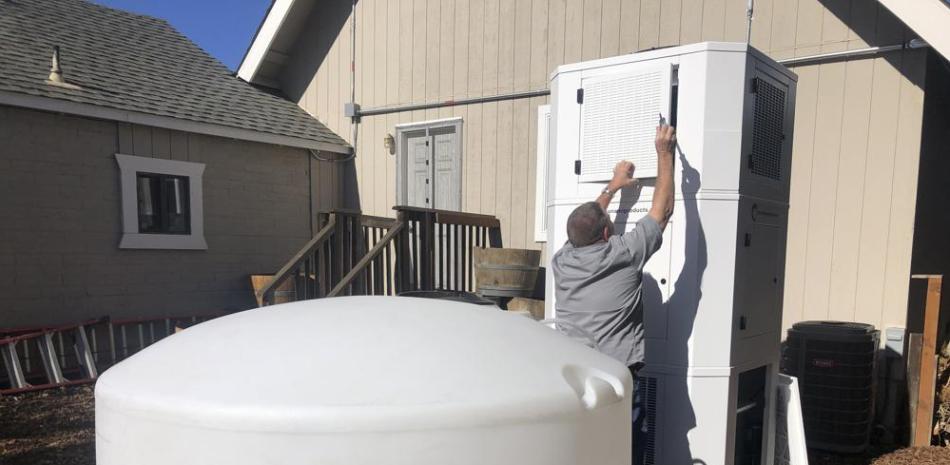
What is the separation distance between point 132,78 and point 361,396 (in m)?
8.33

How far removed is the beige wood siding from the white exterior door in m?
0.16

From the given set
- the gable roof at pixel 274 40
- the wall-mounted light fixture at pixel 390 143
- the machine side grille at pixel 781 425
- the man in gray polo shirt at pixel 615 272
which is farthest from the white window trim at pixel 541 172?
the gable roof at pixel 274 40

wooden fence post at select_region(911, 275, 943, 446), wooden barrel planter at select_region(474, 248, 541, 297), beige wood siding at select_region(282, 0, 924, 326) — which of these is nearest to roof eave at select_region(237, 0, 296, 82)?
beige wood siding at select_region(282, 0, 924, 326)

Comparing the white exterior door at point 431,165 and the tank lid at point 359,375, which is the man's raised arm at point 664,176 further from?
the white exterior door at point 431,165

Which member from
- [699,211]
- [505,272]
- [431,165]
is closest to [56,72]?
[431,165]

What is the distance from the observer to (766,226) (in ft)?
10.4

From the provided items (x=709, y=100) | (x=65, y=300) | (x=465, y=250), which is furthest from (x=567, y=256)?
(x=65, y=300)

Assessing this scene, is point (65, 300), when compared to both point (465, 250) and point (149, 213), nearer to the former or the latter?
point (149, 213)

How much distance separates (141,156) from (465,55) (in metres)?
4.34

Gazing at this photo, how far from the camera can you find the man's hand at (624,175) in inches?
117

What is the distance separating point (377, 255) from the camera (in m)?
6.09

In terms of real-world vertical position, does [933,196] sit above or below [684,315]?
above

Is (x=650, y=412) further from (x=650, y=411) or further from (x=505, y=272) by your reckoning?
(x=505, y=272)

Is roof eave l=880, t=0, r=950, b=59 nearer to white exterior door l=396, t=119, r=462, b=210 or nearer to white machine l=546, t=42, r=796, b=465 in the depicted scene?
white machine l=546, t=42, r=796, b=465
